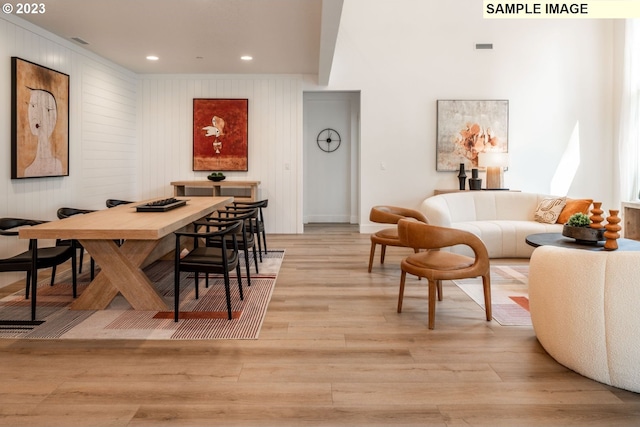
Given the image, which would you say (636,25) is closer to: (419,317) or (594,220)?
(594,220)

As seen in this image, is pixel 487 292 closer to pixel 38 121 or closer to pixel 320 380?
pixel 320 380

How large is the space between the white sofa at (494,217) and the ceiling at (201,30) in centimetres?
233

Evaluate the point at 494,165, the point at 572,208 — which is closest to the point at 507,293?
the point at 572,208

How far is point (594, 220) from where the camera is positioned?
384 cm

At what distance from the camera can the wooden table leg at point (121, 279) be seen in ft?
12.0

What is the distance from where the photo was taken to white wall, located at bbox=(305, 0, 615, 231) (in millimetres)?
7906

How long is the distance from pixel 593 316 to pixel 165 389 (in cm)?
219

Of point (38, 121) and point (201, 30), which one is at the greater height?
point (201, 30)

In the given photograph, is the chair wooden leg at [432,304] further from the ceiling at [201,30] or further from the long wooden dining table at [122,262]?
the ceiling at [201,30]

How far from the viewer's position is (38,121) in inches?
199

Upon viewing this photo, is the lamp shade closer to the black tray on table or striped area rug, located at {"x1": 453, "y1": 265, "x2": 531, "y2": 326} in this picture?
striped area rug, located at {"x1": 453, "y1": 265, "x2": 531, "y2": 326}

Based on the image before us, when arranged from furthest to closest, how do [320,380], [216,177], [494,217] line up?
[216,177], [494,217], [320,380]

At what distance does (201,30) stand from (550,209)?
475 centimetres

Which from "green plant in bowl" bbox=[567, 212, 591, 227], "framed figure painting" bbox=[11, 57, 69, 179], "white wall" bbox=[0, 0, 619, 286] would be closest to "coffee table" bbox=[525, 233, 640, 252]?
"green plant in bowl" bbox=[567, 212, 591, 227]
